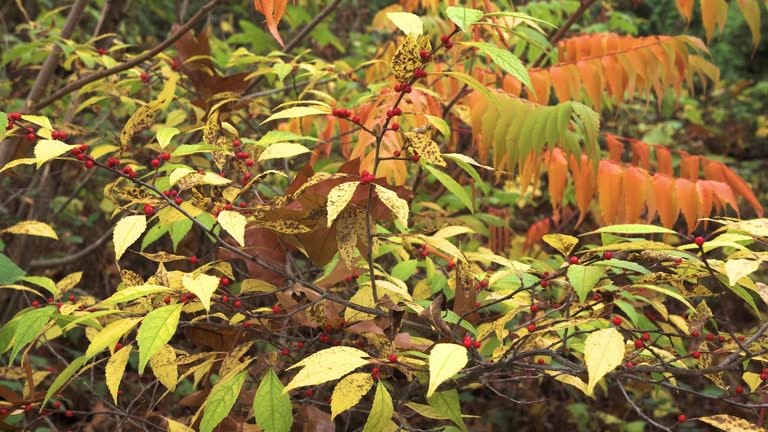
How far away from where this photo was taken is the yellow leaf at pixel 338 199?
978 millimetres

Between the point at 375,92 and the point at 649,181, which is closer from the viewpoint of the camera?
the point at 649,181

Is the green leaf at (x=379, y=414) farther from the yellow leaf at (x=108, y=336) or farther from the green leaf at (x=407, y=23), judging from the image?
the green leaf at (x=407, y=23)

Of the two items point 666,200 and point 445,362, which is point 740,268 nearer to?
point 445,362

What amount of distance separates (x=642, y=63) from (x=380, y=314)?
1.39 m

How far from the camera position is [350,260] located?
1149 mm

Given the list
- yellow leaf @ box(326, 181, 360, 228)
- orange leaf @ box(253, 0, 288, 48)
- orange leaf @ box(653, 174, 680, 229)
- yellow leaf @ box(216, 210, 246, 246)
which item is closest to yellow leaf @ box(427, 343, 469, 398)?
yellow leaf @ box(326, 181, 360, 228)

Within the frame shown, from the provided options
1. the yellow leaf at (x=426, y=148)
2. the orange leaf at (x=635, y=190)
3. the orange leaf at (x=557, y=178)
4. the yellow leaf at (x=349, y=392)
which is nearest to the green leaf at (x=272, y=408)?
the yellow leaf at (x=349, y=392)

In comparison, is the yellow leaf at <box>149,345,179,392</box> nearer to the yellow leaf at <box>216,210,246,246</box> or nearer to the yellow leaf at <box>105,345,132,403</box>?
the yellow leaf at <box>105,345,132,403</box>

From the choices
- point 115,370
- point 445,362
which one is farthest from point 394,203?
point 115,370

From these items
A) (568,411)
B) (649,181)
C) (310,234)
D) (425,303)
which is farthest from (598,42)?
(568,411)

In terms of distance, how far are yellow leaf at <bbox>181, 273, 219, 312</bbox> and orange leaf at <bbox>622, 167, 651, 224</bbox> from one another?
1.20 m

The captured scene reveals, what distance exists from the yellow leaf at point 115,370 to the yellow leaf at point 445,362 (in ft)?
1.88

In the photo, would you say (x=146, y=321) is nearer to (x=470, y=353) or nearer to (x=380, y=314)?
(x=380, y=314)

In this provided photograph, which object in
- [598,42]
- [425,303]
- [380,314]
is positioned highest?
[598,42]
